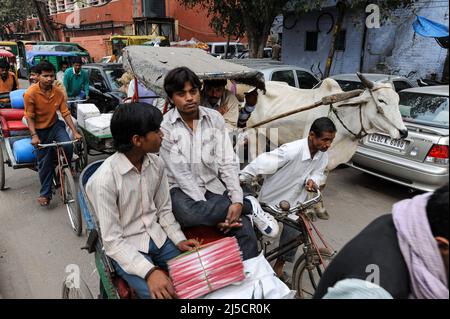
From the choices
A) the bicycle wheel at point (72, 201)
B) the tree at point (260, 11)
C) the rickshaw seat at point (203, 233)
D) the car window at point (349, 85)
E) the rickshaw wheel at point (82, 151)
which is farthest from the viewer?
the tree at point (260, 11)

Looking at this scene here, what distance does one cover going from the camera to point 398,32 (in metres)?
11.9

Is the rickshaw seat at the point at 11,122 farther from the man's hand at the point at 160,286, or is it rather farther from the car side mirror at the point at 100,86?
the man's hand at the point at 160,286

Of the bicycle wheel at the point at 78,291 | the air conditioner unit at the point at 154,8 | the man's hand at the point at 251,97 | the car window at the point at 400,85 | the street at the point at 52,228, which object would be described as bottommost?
the street at the point at 52,228

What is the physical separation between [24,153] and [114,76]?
4.17 m

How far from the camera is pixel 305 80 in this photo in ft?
25.9

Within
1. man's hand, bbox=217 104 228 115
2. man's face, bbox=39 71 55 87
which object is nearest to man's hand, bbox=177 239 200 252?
man's hand, bbox=217 104 228 115

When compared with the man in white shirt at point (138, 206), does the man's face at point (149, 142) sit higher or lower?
higher

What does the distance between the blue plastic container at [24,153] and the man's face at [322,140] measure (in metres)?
3.54

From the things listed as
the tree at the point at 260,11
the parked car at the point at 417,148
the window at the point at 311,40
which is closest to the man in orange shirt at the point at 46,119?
the parked car at the point at 417,148

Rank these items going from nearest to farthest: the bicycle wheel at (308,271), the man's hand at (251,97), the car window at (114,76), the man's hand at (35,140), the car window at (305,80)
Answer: the bicycle wheel at (308,271) < the man's hand at (35,140) < the man's hand at (251,97) < the car window at (305,80) < the car window at (114,76)

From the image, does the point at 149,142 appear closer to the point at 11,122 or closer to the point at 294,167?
the point at 294,167

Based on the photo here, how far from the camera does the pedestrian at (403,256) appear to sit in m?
0.99

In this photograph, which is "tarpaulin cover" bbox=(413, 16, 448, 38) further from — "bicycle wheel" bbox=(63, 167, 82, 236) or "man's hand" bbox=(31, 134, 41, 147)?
"man's hand" bbox=(31, 134, 41, 147)

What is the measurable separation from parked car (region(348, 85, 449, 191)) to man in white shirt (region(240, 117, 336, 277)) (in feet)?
8.01
